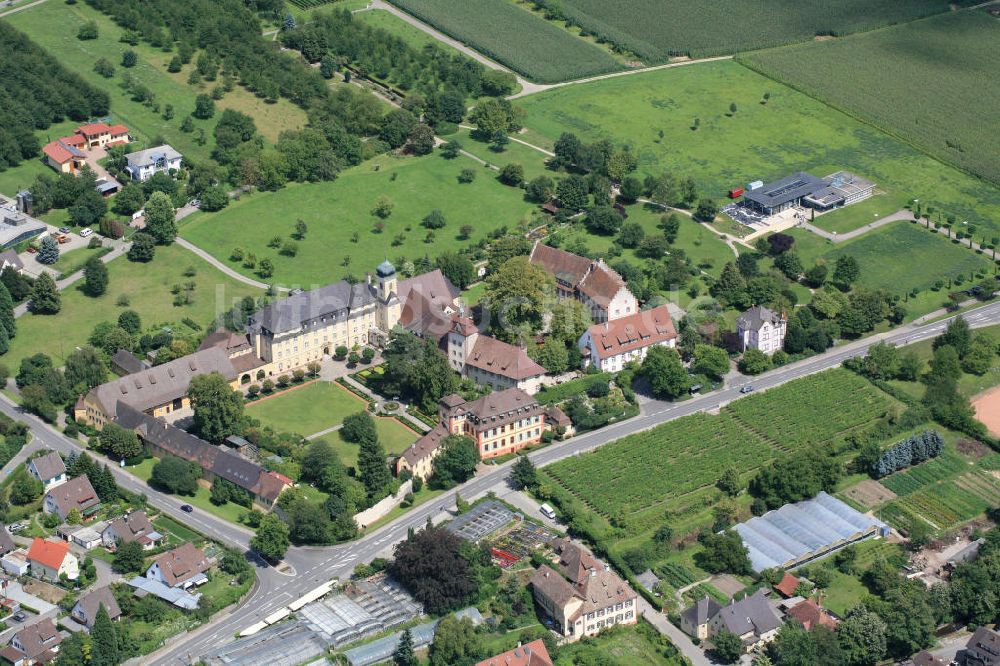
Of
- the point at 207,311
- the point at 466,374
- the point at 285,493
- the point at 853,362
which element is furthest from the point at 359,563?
the point at 853,362

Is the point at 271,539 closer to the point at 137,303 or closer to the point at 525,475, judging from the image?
the point at 525,475

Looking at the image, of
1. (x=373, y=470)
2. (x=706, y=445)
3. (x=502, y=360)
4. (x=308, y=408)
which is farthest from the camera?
(x=502, y=360)

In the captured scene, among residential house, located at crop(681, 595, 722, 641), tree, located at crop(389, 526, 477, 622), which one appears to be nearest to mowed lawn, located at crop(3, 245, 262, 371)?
tree, located at crop(389, 526, 477, 622)

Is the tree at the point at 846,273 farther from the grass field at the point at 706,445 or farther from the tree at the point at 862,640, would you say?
the tree at the point at 862,640

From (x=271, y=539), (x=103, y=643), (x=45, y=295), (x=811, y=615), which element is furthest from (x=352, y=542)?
(x=45, y=295)

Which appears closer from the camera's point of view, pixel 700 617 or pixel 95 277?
pixel 700 617

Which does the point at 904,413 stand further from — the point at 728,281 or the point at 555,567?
the point at 555,567
